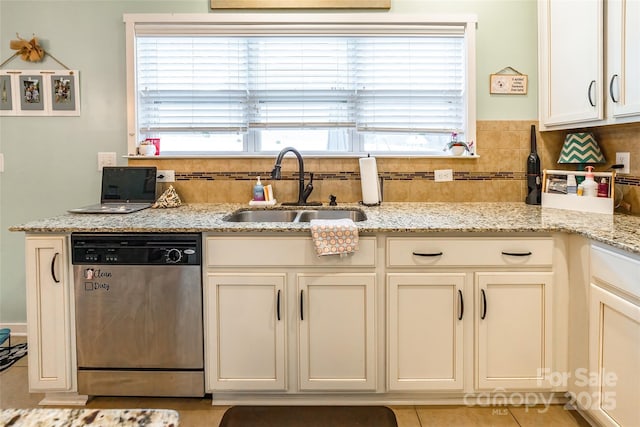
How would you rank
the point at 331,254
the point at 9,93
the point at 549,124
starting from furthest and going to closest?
1. the point at 9,93
2. the point at 549,124
3. the point at 331,254

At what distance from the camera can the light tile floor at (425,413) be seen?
1.94 meters

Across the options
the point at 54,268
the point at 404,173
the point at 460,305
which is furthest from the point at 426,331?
the point at 54,268

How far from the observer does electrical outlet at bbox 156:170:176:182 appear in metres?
2.71

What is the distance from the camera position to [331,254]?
1.89 metres

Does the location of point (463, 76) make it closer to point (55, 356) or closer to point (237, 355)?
point (237, 355)

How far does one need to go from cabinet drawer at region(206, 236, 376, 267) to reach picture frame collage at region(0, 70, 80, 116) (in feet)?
5.02

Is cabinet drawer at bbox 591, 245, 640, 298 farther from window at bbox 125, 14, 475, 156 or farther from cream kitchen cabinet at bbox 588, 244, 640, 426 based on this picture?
window at bbox 125, 14, 475, 156

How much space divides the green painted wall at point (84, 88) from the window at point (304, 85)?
12 centimetres

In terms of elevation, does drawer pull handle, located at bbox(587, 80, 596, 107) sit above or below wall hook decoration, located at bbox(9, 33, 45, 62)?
below

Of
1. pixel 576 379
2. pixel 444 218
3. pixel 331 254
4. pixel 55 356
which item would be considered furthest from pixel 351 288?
pixel 55 356

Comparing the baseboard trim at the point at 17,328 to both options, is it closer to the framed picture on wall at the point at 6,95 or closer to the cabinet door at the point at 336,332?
the framed picture on wall at the point at 6,95

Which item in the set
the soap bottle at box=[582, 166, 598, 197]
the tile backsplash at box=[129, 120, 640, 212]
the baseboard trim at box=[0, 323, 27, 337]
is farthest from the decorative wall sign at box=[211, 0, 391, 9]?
the baseboard trim at box=[0, 323, 27, 337]

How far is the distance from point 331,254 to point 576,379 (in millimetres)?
1217

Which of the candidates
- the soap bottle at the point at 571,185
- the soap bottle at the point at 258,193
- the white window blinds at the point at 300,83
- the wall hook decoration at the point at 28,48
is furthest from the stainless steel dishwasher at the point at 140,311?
the soap bottle at the point at 571,185
